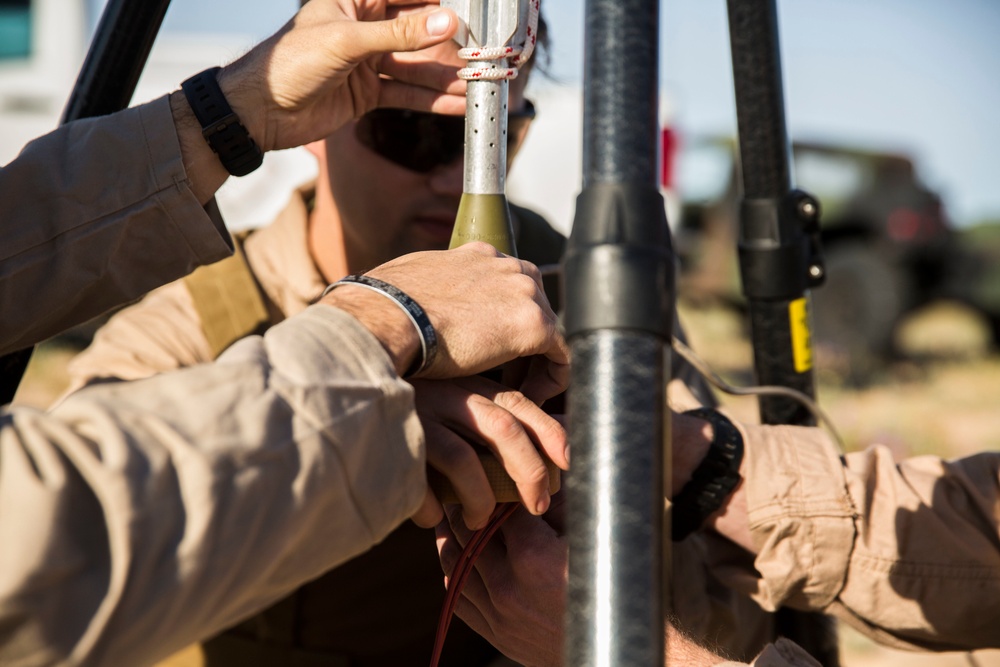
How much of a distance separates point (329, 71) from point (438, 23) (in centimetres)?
31

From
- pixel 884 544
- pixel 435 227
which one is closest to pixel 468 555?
pixel 884 544

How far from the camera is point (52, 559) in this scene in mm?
672

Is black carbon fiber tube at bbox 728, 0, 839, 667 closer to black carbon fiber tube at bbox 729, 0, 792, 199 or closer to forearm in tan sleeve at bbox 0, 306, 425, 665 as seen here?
black carbon fiber tube at bbox 729, 0, 792, 199

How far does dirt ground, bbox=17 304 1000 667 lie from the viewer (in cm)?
566

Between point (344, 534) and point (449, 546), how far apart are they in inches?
16.5

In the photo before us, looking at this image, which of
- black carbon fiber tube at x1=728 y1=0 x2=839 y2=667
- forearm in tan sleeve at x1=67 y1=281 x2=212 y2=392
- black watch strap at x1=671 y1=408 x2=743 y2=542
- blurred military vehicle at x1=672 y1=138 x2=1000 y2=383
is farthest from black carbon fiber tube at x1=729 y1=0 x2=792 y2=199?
blurred military vehicle at x1=672 y1=138 x2=1000 y2=383

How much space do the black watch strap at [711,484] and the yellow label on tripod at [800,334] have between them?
0.21m

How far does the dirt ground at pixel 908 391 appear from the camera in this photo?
5664 millimetres

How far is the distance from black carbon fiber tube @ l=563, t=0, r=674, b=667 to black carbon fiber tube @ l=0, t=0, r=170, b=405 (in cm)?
99

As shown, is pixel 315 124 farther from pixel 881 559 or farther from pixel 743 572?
pixel 881 559

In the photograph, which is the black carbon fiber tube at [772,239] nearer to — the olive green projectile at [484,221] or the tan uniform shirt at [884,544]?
the tan uniform shirt at [884,544]

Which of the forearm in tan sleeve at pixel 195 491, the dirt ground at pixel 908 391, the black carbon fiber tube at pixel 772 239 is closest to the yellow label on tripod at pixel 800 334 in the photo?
the black carbon fiber tube at pixel 772 239

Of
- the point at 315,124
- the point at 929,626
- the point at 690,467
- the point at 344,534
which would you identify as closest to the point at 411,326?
the point at 344,534

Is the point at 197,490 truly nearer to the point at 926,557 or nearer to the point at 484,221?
the point at 484,221
